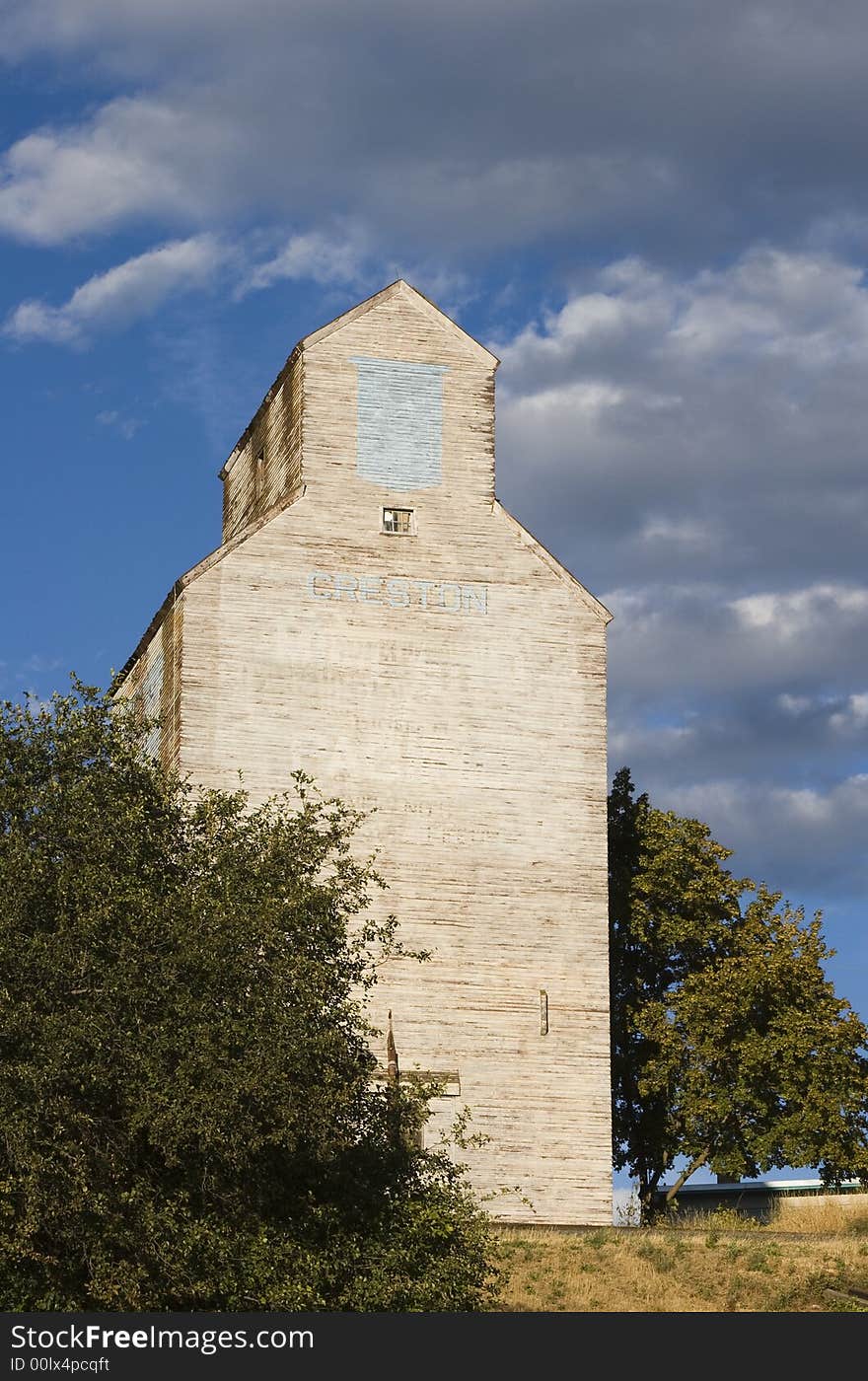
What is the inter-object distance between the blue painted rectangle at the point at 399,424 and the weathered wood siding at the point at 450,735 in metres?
0.13

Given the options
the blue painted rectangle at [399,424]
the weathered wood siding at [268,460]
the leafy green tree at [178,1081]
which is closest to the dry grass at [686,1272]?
the leafy green tree at [178,1081]

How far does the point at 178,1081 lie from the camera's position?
91.8ft

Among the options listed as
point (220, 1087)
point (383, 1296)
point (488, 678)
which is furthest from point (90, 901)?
point (488, 678)

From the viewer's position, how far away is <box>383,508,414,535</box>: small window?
167 ft

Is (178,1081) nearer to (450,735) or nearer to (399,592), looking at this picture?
(450,735)

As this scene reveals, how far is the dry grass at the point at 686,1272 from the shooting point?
37.0m

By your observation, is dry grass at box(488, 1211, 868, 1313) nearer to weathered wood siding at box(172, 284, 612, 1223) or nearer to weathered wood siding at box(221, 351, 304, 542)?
weathered wood siding at box(172, 284, 612, 1223)

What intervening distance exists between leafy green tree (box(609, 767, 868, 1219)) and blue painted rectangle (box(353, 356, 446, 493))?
13516 millimetres

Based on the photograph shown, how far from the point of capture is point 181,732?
156 feet

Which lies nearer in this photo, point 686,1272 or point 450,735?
point 686,1272

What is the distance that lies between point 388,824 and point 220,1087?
20.4 m

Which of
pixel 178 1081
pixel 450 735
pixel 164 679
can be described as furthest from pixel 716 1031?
pixel 178 1081

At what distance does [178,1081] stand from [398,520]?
2540 centimetres

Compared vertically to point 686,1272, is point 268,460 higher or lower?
higher
